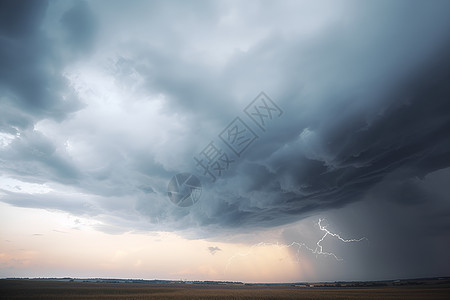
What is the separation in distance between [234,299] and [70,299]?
42618mm

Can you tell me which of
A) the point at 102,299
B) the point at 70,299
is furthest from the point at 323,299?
the point at 70,299

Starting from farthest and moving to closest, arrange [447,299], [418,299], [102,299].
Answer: [102,299] < [418,299] < [447,299]

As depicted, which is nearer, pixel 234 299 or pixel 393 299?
pixel 393 299

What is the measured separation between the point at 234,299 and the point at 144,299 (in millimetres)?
24869

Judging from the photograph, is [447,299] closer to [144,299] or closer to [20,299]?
[144,299]

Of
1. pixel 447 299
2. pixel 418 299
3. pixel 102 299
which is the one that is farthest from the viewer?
pixel 102 299

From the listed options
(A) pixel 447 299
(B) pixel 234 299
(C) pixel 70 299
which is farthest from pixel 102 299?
(A) pixel 447 299

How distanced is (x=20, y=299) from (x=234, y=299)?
5092 cm

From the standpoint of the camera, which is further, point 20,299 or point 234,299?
point 234,299

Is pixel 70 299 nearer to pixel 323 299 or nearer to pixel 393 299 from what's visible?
pixel 323 299

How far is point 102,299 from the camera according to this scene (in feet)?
213

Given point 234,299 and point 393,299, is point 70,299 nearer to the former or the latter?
point 234,299

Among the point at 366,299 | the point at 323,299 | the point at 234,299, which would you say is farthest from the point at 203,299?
the point at 366,299

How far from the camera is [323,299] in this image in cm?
6172
